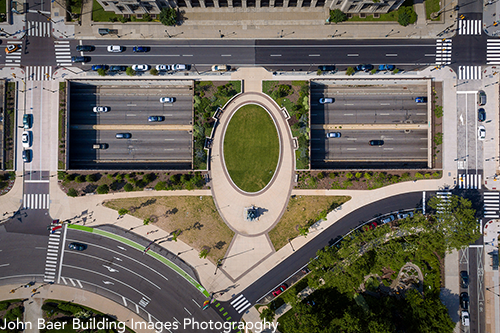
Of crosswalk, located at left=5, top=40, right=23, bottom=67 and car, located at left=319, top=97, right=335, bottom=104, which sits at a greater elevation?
crosswalk, located at left=5, top=40, right=23, bottom=67

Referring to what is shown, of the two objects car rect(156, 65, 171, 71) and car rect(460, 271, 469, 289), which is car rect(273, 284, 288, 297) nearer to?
car rect(460, 271, 469, 289)

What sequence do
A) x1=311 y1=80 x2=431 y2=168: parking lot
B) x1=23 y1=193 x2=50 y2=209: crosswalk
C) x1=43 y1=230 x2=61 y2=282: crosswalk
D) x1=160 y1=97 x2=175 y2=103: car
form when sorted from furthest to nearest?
x1=311 y1=80 x2=431 y2=168: parking lot → x1=160 y1=97 x2=175 y2=103: car → x1=23 y1=193 x2=50 y2=209: crosswalk → x1=43 y1=230 x2=61 y2=282: crosswalk

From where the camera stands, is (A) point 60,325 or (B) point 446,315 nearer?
(B) point 446,315

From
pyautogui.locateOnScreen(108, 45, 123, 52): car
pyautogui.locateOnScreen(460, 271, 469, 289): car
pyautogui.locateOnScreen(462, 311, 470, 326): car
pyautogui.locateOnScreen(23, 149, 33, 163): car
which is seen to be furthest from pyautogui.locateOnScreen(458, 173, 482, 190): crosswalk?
pyautogui.locateOnScreen(23, 149, 33, 163): car

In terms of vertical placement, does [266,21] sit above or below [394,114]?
above

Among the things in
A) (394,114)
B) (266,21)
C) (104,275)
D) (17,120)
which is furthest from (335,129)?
(17,120)

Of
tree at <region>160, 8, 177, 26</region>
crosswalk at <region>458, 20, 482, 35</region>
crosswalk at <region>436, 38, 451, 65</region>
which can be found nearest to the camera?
tree at <region>160, 8, 177, 26</region>

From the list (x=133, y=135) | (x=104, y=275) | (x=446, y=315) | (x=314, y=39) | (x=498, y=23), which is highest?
(x=498, y=23)

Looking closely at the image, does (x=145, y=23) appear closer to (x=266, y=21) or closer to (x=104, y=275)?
(x=266, y=21)
